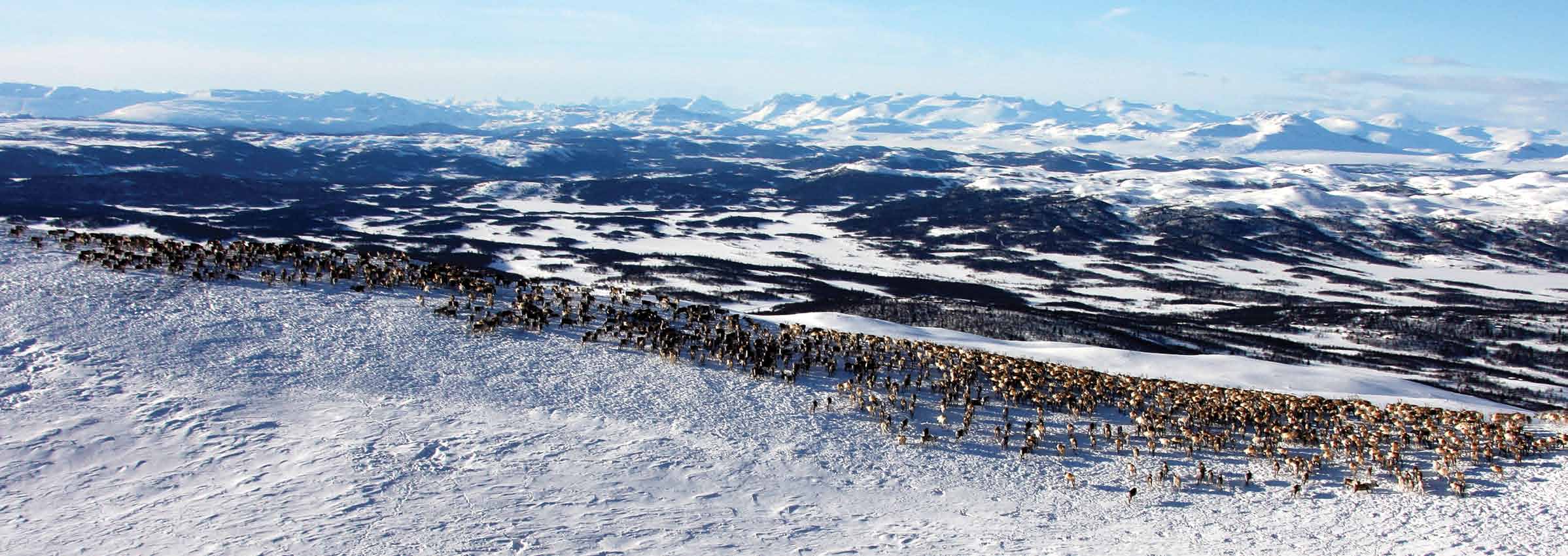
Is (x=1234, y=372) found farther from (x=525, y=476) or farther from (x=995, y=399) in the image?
(x=525, y=476)

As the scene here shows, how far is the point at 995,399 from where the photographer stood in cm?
3170

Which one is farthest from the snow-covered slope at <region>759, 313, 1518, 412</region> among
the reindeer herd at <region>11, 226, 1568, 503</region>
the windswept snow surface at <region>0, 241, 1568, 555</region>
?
the windswept snow surface at <region>0, 241, 1568, 555</region>

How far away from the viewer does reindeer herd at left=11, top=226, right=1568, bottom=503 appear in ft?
83.3

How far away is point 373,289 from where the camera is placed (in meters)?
40.6

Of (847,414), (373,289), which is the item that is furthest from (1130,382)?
(373,289)

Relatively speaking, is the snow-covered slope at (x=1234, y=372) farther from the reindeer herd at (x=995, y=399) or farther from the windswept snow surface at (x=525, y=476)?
the windswept snow surface at (x=525, y=476)

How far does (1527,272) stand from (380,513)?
17653 centimetres

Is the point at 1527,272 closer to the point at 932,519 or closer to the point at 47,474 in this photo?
the point at 932,519

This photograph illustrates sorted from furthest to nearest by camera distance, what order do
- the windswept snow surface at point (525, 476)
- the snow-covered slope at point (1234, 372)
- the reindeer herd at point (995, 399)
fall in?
the snow-covered slope at point (1234, 372), the reindeer herd at point (995, 399), the windswept snow surface at point (525, 476)

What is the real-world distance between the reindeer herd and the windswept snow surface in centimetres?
76

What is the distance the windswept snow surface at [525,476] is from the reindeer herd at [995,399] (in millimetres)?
756

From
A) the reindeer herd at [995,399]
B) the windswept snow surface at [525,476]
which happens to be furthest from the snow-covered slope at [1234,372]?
the windswept snow surface at [525,476]

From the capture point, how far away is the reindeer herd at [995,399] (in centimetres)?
2538

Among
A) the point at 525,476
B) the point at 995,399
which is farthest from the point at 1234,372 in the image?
the point at 525,476
